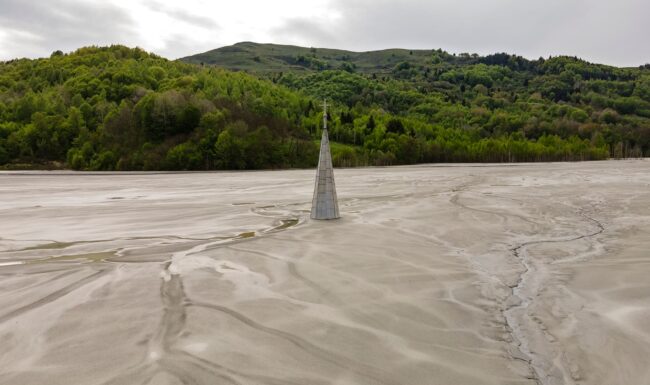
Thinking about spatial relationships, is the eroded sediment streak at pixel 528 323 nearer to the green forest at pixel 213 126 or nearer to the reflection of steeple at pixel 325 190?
the reflection of steeple at pixel 325 190

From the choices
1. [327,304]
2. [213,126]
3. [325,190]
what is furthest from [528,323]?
[213,126]

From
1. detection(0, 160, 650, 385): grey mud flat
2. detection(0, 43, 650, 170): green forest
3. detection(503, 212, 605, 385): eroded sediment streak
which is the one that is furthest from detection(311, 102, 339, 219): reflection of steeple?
detection(0, 43, 650, 170): green forest

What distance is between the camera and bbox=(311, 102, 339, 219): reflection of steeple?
16781 mm

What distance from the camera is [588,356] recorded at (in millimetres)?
6020

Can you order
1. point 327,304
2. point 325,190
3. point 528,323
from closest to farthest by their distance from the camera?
point 528,323, point 327,304, point 325,190

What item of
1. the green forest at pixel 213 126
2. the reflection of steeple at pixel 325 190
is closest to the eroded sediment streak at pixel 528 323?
the reflection of steeple at pixel 325 190

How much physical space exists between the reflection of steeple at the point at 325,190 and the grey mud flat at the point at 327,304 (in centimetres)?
107

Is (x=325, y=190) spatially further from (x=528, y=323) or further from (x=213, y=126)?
(x=213, y=126)

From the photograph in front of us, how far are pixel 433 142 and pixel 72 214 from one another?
99.7 meters

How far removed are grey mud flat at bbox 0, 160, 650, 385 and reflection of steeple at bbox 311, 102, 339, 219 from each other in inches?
42.1

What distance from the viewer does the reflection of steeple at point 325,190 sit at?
55.1ft

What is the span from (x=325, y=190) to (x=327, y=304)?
9502mm

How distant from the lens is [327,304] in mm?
7988

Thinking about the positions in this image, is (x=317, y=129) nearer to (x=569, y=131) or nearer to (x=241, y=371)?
(x=569, y=131)
